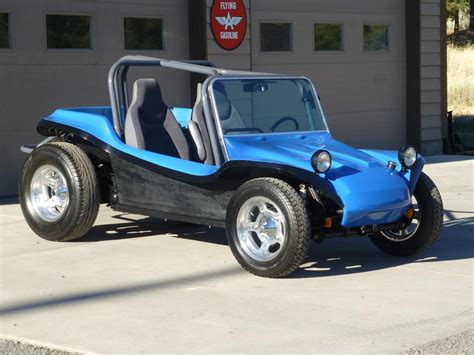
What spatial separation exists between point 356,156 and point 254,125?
37.5 inches

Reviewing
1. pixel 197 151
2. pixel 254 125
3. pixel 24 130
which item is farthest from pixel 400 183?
pixel 24 130

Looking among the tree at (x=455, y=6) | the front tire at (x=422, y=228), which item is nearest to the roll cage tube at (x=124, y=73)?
the front tire at (x=422, y=228)

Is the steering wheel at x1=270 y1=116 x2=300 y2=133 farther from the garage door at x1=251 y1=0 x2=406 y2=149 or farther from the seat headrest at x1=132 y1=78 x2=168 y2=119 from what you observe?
the garage door at x1=251 y1=0 x2=406 y2=149

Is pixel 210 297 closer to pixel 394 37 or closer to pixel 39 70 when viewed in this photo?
pixel 39 70

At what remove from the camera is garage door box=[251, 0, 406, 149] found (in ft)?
49.2

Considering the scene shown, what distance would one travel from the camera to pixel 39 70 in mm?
12062

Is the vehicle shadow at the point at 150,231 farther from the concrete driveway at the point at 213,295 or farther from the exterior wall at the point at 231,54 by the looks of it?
the exterior wall at the point at 231,54

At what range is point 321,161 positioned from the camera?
7.32m

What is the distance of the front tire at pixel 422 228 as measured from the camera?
8047 millimetres

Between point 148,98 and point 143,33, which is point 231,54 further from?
point 148,98

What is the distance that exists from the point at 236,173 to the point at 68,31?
5.41 metres

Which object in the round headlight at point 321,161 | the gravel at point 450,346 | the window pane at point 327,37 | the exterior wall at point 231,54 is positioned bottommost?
the gravel at point 450,346

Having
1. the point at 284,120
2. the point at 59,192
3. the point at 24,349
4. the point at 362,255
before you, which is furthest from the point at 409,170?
the point at 24,349

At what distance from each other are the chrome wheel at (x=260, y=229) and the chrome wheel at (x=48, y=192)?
2.08m
